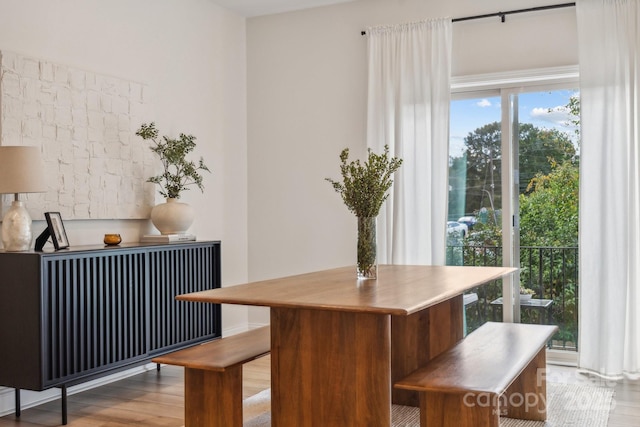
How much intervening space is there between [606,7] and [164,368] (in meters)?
3.86

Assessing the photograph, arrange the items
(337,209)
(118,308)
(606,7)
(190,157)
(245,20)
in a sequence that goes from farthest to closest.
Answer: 1. (245,20)
2. (337,209)
3. (190,157)
4. (606,7)
5. (118,308)

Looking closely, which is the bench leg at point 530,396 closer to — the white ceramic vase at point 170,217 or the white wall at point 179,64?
the white ceramic vase at point 170,217

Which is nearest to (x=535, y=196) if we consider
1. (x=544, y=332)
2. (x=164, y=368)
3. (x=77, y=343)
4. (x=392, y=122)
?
(x=392, y=122)

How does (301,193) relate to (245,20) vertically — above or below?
below

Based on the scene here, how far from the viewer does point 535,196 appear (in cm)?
471

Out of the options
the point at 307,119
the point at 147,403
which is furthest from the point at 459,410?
the point at 307,119

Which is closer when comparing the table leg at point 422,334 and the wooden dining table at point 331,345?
the wooden dining table at point 331,345

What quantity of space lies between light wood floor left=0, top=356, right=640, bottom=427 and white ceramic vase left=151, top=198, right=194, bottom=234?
3.24 feet

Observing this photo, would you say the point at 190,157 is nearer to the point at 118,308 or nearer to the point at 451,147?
the point at 118,308

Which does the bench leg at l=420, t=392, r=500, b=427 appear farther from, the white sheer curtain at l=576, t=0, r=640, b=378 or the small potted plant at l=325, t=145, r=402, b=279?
the white sheer curtain at l=576, t=0, r=640, b=378

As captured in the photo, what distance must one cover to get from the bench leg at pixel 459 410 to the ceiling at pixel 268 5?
12.2 ft

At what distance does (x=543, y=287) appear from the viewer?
468cm

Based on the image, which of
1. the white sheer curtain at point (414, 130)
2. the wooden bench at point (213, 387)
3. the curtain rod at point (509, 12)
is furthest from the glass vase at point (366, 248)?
the curtain rod at point (509, 12)

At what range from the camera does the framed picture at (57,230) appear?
3543mm
